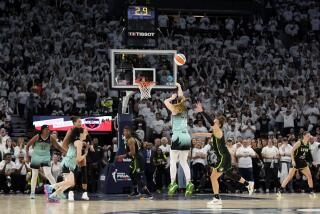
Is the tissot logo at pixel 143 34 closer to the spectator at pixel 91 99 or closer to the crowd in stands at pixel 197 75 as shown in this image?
the crowd in stands at pixel 197 75

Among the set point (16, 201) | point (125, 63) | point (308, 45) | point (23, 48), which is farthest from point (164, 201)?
point (308, 45)

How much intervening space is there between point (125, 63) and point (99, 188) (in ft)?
13.5

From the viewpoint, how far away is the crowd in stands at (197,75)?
87.1 feet

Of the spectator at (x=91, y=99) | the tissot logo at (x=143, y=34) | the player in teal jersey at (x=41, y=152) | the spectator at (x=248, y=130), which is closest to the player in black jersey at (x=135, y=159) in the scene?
the player in teal jersey at (x=41, y=152)

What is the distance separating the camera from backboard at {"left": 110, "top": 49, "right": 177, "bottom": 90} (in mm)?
23062

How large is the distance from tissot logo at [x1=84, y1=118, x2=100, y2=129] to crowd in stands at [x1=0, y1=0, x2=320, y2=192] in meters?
0.51

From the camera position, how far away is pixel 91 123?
92.4 ft

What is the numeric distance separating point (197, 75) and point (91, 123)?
7.07m

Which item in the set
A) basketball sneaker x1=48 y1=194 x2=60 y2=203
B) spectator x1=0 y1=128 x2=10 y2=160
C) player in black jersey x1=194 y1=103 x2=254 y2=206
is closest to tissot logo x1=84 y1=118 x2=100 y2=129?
spectator x1=0 y1=128 x2=10 y2=160

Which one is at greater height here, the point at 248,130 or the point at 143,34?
the point at 143,34

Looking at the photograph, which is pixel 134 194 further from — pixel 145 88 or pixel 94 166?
pixel 94 166

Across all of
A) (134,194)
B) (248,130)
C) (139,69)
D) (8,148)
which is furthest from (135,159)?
(248,130)

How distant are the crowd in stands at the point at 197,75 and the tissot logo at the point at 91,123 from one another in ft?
1.69

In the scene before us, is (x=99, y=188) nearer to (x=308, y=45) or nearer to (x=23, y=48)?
(x=23, y=48)
